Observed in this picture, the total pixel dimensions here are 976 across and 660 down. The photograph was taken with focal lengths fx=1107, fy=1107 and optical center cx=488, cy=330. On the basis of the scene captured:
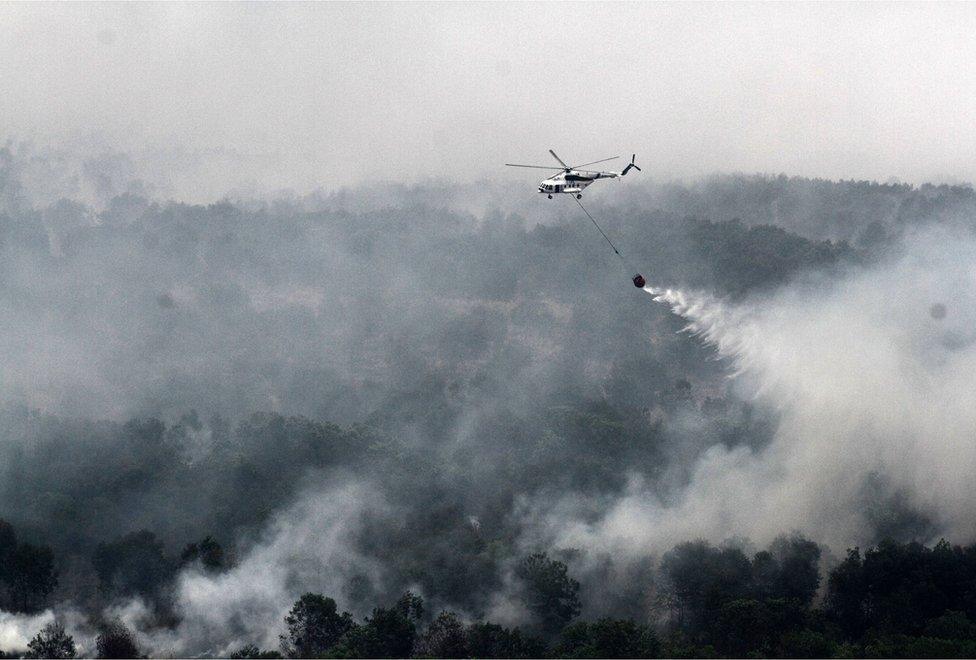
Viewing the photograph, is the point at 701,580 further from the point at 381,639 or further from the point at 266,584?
the point at 266,584

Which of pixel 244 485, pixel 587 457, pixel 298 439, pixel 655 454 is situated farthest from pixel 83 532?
pixel 655 454

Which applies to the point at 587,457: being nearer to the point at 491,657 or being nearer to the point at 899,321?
the point at 899,321

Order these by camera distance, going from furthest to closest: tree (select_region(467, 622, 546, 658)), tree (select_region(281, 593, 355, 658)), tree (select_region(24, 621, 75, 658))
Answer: tree (select_region(281, 593, 355, 658)), tree (select_region(467, 622, 546, 658)), tree (select_region(24, 621, 75, 658))

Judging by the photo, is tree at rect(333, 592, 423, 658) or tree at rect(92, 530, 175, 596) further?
tree at rect(92, 530, 175, 596)

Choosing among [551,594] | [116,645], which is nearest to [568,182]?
[551,594]

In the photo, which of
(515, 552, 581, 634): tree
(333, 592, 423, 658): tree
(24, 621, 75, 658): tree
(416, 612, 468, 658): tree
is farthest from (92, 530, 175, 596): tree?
(515, 552, 581, 634): tree

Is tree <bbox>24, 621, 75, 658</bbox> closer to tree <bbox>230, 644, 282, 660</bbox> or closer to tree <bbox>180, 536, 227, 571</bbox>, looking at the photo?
tree <bbox>230, 644, 282, 660</bbox>

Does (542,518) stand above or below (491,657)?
above
